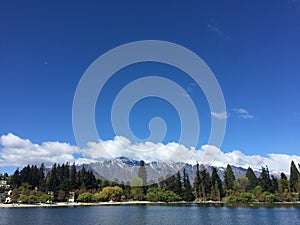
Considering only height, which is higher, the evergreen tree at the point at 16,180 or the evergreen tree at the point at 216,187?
the evergreen tree at the point at 16,180

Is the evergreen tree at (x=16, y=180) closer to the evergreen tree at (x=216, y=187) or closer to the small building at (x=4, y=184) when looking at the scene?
the small building at (x=4, y=184)

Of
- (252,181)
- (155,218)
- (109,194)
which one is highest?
(252,181)

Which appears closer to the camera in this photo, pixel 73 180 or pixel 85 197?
pixel 85 197

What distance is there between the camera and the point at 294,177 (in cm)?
7456

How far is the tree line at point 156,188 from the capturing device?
228 ft

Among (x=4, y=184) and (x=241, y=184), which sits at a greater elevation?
(x=4, y=184)

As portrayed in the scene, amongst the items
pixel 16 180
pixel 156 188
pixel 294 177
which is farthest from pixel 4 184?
pixel 294 177

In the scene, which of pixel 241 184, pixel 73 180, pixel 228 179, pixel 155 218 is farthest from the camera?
pixel 228 179

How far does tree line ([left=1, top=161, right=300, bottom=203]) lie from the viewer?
228 ft

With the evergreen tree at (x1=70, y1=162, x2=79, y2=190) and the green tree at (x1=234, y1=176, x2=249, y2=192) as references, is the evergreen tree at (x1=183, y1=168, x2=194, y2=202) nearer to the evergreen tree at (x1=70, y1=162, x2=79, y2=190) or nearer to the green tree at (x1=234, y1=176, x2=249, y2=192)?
the green tree at (x1=234, y1=176, x2=249, y2=192)

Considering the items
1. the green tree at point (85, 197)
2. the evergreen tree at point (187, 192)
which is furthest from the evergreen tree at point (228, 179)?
the green tree at point (85, 197)

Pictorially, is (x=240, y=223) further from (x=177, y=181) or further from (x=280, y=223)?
(x=177, y=181)

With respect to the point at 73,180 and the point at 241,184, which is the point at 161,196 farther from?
the point at 73,180

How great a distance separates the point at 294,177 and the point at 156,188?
34268 millimetres
